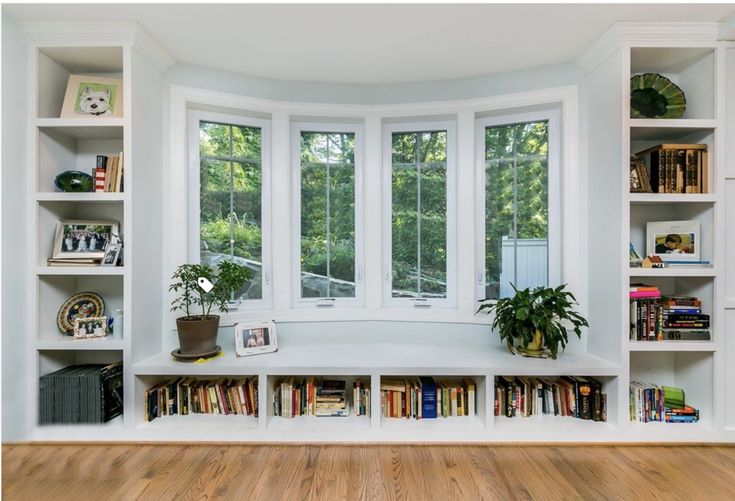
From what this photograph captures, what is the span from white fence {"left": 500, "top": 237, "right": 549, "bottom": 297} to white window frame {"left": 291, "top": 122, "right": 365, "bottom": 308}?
1.00 meters

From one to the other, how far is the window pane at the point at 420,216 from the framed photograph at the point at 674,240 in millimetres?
1245

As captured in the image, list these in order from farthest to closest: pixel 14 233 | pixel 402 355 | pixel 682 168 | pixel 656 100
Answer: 1. pixel 402 355
2. pixel 656 100
3. pixel 682 168
4. pixel 14 233

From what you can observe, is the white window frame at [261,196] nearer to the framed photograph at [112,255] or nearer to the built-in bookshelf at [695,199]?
the framed photograph at [112,255]

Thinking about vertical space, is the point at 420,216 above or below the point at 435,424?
above

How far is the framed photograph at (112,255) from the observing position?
2234 millimetres

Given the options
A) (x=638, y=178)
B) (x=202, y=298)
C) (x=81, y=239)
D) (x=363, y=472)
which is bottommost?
(x=363, y=472)

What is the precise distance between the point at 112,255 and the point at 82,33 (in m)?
1.21

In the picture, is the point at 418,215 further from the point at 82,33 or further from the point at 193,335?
the point at 82,33

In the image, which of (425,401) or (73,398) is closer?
(73,398)

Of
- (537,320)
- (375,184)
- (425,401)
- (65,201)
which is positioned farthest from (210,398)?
(537,320)

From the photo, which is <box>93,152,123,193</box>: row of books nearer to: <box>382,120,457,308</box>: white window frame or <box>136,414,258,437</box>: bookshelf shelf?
<box>136,414,258,437</box>: bookshelf shelf

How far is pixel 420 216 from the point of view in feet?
9.37

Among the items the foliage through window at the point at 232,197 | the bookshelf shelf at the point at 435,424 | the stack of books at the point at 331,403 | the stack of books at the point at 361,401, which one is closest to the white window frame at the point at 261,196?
the foliage through window at the point at 232,197

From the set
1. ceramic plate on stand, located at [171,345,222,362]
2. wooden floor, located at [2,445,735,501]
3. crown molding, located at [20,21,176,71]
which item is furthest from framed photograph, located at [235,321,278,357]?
crown molding, located at [20,21,176,71]
